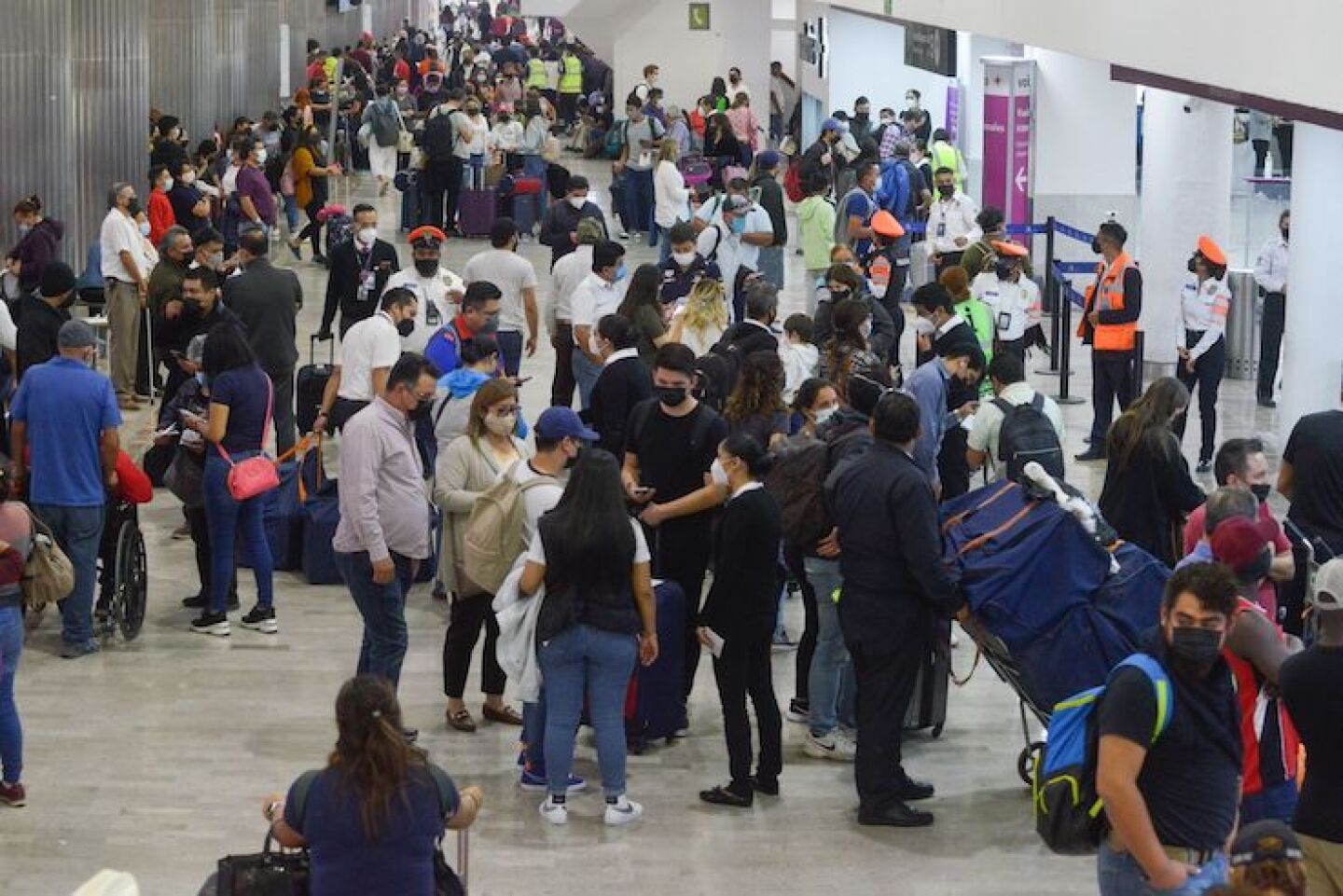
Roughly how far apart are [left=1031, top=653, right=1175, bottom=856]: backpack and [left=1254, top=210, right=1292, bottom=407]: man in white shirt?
385 inches

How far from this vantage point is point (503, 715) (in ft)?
30.7

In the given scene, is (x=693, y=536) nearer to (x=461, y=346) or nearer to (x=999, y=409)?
(x=999, y=409)

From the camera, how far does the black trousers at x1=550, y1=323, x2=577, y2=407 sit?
14492mm

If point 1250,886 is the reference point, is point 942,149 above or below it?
above

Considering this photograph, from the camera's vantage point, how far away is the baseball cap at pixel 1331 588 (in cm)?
561

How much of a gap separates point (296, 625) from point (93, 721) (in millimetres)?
1650

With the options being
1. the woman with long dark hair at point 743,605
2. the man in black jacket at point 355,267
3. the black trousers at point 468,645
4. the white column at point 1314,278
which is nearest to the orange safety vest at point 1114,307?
the white column at point 1314,278

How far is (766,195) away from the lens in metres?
18.4

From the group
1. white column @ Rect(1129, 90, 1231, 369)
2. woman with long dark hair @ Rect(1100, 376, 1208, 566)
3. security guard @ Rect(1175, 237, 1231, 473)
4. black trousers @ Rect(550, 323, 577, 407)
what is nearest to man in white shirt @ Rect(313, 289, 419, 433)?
black trousers @ Rect(550, 323, 577, 407)

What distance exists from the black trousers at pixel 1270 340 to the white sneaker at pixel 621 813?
864 centimetres

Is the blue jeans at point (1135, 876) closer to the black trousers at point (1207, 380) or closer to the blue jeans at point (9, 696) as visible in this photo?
the blue jeans at point (9, 696)

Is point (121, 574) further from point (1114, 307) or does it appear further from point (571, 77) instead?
point (571, 77)

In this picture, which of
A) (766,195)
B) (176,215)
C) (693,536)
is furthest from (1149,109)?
(693,536)

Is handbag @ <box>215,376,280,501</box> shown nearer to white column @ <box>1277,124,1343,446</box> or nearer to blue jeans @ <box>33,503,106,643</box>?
blue jeans @ <box>33,503,106,643</box>
